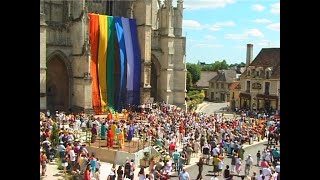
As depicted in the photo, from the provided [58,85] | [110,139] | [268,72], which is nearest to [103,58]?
[58,85]

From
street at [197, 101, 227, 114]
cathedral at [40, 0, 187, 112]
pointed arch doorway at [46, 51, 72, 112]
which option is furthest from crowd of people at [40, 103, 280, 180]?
street at [197, 101, 227, 114]

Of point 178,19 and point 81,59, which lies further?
point 178,19

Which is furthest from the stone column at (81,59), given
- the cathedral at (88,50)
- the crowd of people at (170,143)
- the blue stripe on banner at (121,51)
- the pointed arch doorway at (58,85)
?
the crowd of people at (170,143)

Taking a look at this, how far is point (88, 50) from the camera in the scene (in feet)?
79.3

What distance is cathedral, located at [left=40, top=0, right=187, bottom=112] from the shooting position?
2430 cm

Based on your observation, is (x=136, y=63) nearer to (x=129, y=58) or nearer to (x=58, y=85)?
(x=129, y=58)

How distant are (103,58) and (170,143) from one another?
10.8 metres

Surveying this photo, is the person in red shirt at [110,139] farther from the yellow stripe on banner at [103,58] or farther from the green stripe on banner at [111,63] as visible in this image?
the green stripe on banner at [111,63]

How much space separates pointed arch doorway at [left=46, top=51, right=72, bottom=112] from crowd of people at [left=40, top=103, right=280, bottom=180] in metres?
4.92

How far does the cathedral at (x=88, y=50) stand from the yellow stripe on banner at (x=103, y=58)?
838 mm

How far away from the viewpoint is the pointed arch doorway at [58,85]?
82.6 feet
